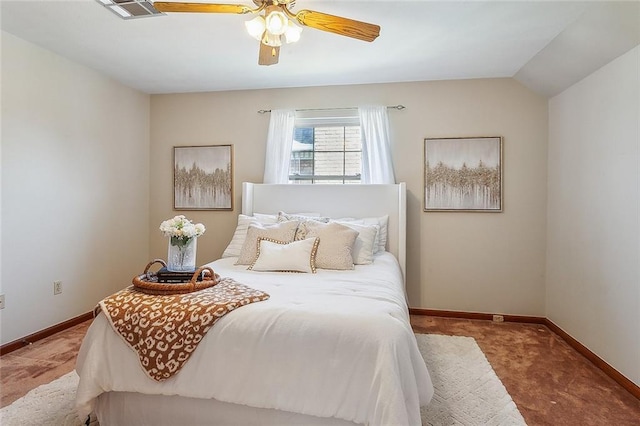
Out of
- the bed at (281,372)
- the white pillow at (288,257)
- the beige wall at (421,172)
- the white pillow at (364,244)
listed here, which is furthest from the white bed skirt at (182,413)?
the beige wall at (421,172)

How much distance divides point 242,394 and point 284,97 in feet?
10.5

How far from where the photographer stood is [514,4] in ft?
7.53

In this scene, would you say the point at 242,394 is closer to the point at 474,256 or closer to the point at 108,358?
the point at 108,358

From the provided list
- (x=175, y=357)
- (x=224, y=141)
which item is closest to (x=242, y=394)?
(x=175, y=357)

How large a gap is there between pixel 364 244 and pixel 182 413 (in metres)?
1.78

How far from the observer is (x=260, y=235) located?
3021 millimetres

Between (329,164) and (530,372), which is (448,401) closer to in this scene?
(530,372)

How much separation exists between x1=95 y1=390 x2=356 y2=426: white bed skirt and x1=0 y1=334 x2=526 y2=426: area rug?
0.24 metres

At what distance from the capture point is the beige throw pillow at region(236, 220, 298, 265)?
294 centimetres

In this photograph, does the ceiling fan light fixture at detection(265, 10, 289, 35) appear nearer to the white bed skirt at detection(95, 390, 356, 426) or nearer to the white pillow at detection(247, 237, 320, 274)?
the white pillow at detection(247, 237, 320, 274)

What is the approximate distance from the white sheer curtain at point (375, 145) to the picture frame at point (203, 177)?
150cm

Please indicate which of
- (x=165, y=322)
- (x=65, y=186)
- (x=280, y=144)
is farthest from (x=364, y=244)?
(x=65, y=186)

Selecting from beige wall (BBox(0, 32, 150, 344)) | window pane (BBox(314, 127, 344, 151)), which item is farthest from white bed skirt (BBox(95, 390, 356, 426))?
window pane (BBox(314, 127, 344, 151))

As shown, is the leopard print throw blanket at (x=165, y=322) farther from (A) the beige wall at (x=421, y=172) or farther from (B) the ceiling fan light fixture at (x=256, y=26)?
(A) the beige wall at (x=421, y=172)
